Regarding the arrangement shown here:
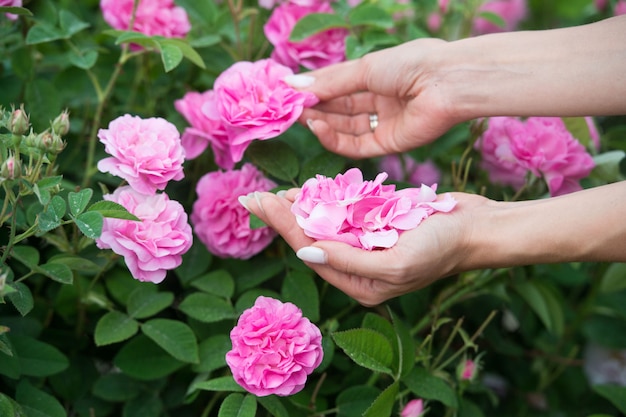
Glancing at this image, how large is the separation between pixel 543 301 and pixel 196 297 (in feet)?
2.63

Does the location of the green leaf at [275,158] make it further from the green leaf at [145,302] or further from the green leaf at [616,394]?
the green leaf at [616,394]

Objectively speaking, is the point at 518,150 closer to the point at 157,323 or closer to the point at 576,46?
the point at 576,46

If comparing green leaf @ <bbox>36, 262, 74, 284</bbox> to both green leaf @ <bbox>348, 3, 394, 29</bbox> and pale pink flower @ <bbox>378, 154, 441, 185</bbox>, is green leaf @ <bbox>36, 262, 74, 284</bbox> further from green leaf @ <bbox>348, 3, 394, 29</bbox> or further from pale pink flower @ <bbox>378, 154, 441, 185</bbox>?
pale pink flower @ <bbox>378, 154, 441, 185</bbox>

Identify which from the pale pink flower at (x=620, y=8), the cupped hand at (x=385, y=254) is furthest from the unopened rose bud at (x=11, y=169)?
the pale pink flower at (x=620, y=8)

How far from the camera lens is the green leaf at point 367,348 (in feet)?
3.61

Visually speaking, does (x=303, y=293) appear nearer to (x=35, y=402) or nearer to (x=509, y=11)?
(x=35, y=402)

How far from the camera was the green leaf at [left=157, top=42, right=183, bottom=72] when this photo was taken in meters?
1.31

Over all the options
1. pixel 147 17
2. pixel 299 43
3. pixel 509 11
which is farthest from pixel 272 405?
pixel 509 11

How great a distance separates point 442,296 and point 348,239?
44cm

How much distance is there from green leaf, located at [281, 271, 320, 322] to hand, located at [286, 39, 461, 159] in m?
0.26

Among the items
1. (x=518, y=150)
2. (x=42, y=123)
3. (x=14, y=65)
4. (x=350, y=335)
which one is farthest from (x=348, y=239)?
(x=14, y=65)

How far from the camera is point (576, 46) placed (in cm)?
134

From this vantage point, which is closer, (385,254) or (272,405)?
(385,254)

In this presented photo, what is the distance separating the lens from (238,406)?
1132 millimetres
